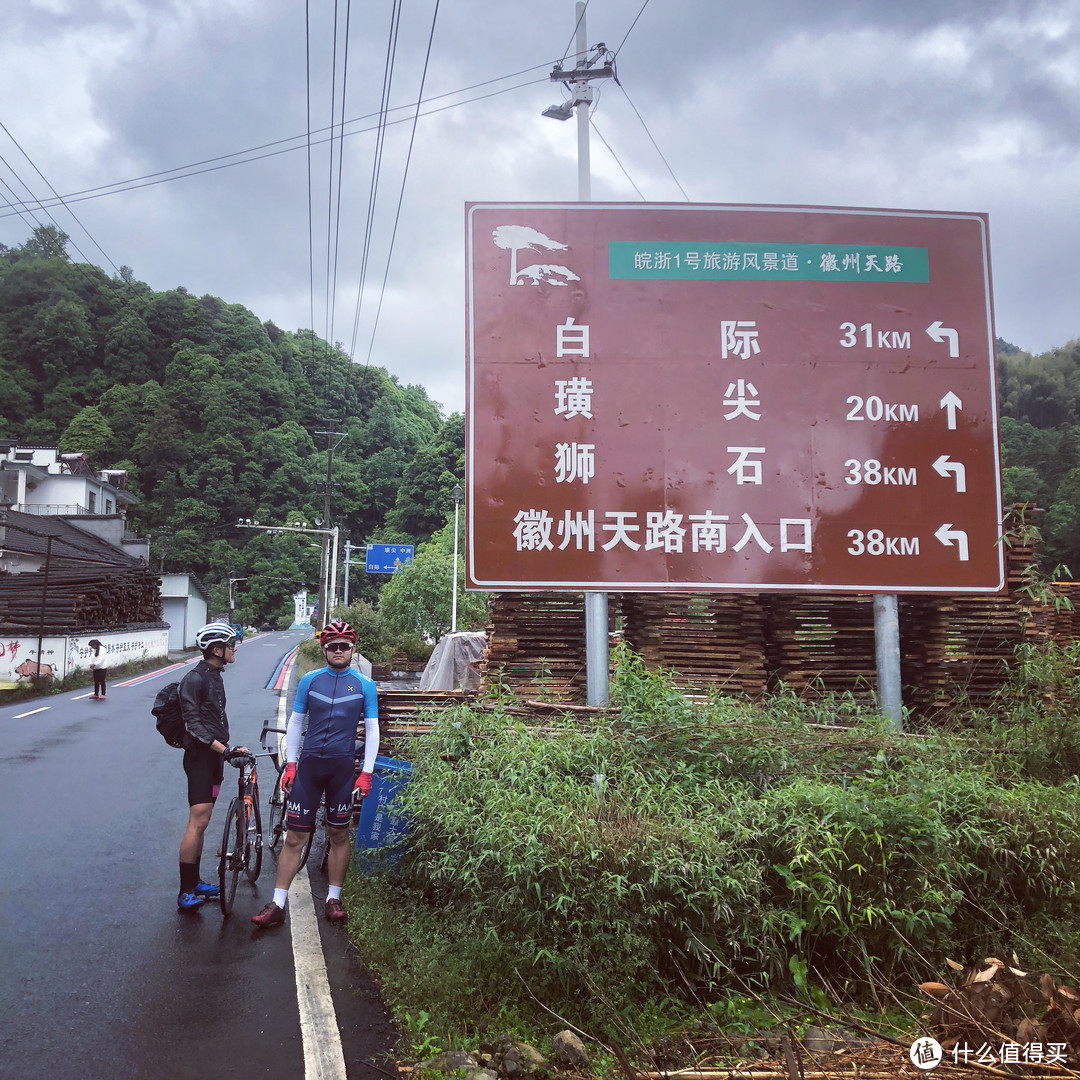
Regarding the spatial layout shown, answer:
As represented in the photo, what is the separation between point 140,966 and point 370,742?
1739 mm

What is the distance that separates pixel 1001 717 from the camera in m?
6.93

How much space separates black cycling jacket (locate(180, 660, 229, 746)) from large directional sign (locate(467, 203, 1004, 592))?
2.00 m

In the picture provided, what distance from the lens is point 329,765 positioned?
5.35 metres

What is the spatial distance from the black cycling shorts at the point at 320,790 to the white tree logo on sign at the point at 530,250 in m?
3.73

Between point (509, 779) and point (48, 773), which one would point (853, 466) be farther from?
point (48, 773)

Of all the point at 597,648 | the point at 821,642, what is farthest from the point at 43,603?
the point at 821,642

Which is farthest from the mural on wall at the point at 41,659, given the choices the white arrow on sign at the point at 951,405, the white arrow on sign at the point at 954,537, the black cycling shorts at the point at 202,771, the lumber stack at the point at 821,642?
the white arrow on sign at the point at 951,405

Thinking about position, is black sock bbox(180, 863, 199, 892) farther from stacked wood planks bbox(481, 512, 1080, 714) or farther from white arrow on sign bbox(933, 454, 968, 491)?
white arrow on sign bbox(933, 454, 968, 491)

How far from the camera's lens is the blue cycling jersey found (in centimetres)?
537

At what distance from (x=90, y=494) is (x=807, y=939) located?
58158 millimetres

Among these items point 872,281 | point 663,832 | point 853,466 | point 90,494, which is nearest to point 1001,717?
point 853,466

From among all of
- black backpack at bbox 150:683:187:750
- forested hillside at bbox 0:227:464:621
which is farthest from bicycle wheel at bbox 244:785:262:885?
forested hillside at bbox 0:227:464:621

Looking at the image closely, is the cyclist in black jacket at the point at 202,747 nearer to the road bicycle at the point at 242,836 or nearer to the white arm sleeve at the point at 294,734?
the road bicycle at the point at 242,836

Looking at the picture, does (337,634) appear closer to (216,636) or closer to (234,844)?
(216,636)
